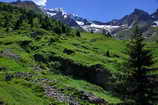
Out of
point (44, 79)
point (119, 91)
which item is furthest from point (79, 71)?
point (119, 91)

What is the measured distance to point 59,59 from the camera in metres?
65.1

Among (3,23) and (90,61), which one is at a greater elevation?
(3,23)

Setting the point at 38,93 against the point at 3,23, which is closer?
the point at 38,93

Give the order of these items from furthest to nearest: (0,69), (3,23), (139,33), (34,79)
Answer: (3,23)
(0,69)
(34,79)
(139,33)

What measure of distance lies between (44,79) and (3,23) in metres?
84.9

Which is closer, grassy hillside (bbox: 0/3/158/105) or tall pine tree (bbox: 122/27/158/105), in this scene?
tall pine tree (bbox: 122/27/158/105)

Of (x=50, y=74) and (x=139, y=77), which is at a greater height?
(x=139, y=77)

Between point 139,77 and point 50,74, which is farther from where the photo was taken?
point 50,74

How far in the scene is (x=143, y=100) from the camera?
2619 cm

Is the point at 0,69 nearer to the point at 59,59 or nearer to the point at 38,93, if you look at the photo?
the point at 38,93

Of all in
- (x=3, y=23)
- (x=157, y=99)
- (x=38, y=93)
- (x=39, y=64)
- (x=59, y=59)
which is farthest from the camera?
(x=3, y=23)

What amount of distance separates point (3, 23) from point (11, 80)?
8762 cm

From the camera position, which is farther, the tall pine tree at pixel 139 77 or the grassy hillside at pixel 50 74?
the grassy hillside at pixel 50 74

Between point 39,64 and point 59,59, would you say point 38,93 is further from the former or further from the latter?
point 59,59
